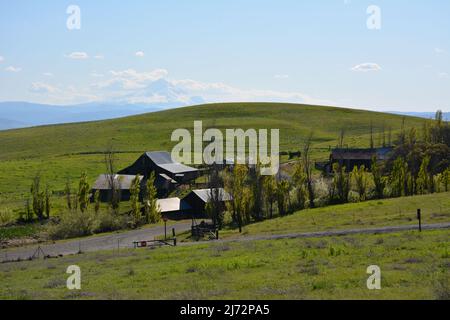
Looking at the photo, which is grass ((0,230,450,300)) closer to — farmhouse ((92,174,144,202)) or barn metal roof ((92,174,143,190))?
barn metal roof ((92,174,143,190))

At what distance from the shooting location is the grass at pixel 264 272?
1755 cm

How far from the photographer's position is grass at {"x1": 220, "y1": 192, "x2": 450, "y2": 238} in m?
40.8

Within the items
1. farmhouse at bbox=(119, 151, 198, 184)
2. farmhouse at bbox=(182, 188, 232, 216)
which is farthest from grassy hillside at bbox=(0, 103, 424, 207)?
farmhouse at bbox=(182, 188, 232, 216)

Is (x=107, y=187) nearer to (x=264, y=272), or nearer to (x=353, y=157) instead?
(x=353, y=157)

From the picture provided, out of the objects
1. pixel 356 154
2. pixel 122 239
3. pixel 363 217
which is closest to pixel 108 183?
pixel 122 239

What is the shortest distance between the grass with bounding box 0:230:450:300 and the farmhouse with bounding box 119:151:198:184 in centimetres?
4710

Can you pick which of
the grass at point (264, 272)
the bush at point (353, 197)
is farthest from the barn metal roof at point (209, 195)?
the grass at point (264, 272)

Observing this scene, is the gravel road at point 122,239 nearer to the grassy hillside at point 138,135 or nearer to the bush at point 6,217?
the bush at point 6,217

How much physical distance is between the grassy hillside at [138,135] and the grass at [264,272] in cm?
4817

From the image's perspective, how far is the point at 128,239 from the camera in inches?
1903

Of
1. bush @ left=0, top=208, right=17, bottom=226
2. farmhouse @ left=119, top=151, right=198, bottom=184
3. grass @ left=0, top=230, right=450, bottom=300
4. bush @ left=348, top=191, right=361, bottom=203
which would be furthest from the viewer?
farmhouse @ left=119, top=151, right=198, bottom=184

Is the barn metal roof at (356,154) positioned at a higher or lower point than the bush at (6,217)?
higher

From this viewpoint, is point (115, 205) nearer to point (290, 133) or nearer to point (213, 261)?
point (213, 261)
